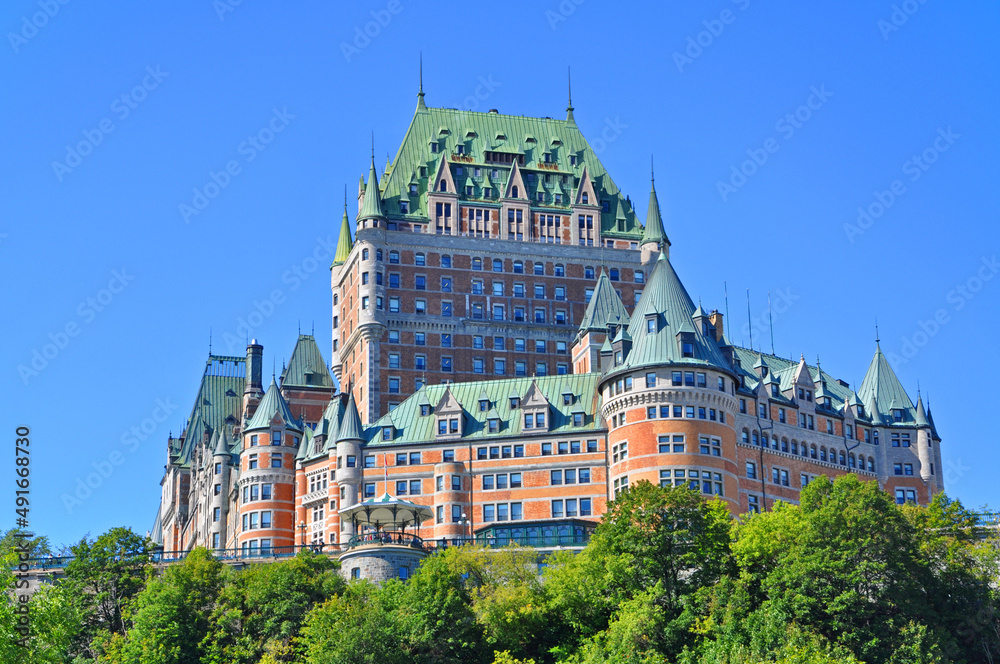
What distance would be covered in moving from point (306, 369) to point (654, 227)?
39076mm

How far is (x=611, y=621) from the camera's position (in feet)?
358

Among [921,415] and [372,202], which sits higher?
[372,202]

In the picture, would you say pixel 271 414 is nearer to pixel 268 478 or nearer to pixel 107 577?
pixel 268 478

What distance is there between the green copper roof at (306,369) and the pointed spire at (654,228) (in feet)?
118

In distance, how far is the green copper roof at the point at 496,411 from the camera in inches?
5586

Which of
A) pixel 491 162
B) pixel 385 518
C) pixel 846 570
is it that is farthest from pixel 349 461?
pixel 846 570

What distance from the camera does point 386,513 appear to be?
124688 millimetres

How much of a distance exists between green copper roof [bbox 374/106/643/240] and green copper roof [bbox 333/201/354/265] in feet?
37.3

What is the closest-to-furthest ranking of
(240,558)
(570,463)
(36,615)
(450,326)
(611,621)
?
(36,615) → (611,621) → (240,558) → (570,463) → (450,326)

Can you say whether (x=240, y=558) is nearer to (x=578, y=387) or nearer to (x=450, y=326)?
(x=578, y=387)

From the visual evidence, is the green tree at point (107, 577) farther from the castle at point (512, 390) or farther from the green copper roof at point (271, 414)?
the green copper roof at point (271, 414)

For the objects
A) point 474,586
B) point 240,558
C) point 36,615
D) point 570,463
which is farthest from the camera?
point 570,463

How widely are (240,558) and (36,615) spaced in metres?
35.3

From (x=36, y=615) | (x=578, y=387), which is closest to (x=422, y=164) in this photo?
(x=578, y=387)
